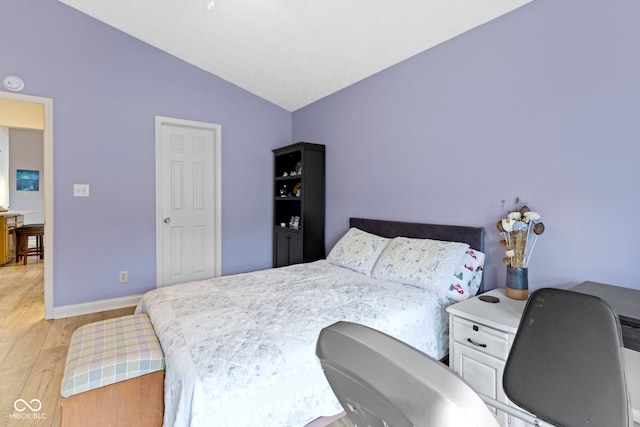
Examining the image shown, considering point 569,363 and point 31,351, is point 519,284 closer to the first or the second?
point 569,363

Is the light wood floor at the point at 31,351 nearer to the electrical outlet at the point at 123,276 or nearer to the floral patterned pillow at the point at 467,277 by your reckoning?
the electrical outlet at the point at 123,276

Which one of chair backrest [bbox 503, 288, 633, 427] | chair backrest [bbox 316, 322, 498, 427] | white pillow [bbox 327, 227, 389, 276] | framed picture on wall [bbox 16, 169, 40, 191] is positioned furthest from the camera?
framed picture on wall [bbox 16, 169, 40, 191]

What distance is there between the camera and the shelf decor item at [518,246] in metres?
1.93

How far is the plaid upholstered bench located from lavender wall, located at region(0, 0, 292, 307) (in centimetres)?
210

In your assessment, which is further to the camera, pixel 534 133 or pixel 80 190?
pixel 80 190

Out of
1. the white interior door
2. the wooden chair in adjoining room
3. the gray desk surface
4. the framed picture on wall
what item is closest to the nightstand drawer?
the gray desk surface

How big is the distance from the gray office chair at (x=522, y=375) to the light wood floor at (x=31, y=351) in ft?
6.62

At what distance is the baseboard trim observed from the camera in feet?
10.3

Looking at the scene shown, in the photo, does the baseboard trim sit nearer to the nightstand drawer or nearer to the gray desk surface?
the nightstand drawer

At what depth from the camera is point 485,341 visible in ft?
5.44

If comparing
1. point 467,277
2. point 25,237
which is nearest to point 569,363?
point 467,277

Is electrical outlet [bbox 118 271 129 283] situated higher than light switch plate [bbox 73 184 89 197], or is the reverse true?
light switch plate [bbox 73 184 89 197]

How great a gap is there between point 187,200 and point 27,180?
263 inches

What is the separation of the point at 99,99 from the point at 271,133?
194 centimetres
